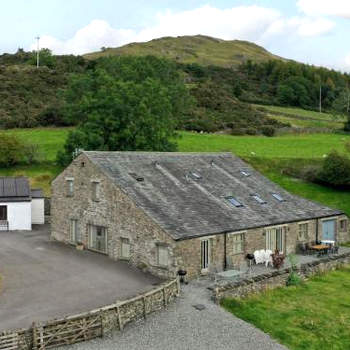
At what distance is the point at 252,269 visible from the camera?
1305 inches

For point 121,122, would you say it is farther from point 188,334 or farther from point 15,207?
point 188,334

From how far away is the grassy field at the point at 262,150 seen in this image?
54.4m

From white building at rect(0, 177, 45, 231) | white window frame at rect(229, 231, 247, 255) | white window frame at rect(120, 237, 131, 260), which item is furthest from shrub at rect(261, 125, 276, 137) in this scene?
white window frame at rect(120, 237, 131, 260)

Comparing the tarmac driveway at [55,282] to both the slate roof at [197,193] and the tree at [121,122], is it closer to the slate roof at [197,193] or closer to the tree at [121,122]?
the slate roof at [197,193]

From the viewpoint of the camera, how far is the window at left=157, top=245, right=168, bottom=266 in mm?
30422

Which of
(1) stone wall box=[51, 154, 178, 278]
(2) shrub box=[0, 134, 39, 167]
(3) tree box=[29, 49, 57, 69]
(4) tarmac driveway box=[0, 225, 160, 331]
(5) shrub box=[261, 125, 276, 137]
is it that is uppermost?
(3) tree box=[29, 49, 57, 69]

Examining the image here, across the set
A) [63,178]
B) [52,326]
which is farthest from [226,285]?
[63,178]

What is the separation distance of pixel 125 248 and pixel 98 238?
3.46m

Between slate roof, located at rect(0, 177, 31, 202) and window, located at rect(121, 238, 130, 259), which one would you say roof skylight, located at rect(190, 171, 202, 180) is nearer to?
window, located at rect(121, 238, 130, 259)

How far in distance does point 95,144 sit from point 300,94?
92.5 metres

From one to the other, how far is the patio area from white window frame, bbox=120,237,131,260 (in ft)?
18.2

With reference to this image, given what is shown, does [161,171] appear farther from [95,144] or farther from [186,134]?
[186,134]

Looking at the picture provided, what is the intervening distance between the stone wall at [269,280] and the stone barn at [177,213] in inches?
124

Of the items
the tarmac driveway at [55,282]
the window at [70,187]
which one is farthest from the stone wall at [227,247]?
the window at [70,187]
